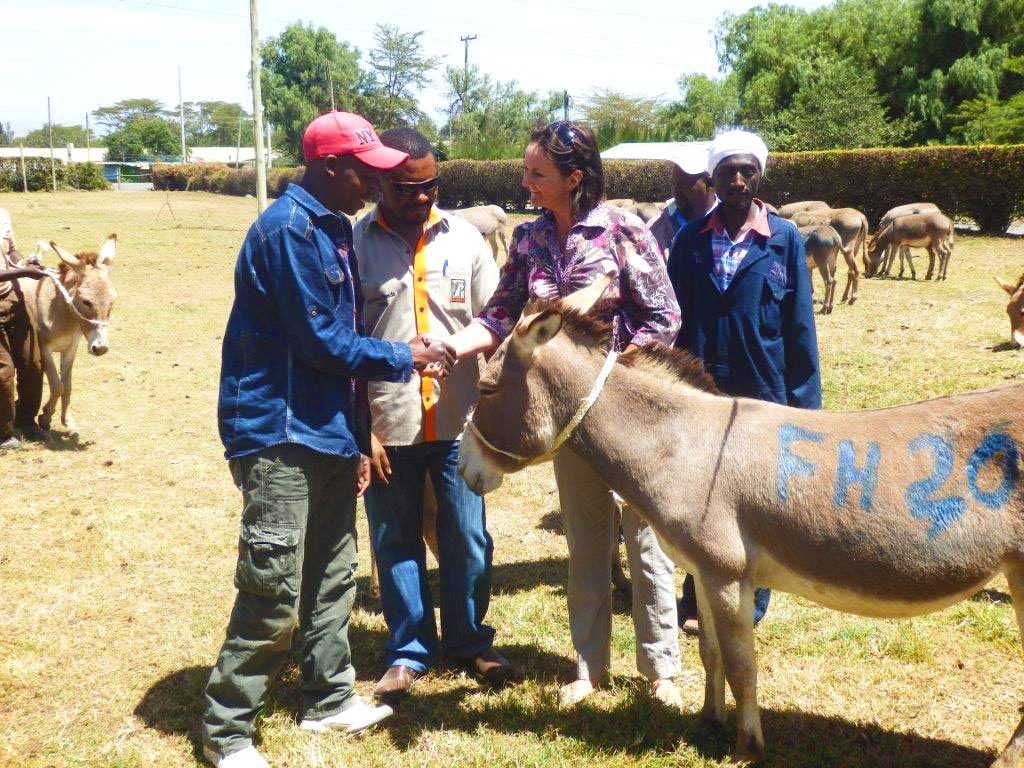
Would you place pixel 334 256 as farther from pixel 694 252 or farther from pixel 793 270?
pixel 793 270

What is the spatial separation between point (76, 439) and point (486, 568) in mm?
6135

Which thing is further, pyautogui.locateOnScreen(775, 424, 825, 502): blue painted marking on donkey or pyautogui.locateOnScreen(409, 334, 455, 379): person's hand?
pyautogui.locateOnScreen(409, 334, 455, 379): person's hand

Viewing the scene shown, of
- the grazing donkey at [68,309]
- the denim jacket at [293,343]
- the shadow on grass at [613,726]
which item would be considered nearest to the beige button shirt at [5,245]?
the grazing donkey at [68,309]

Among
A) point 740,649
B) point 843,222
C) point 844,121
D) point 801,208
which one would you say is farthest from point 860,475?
point 844,121

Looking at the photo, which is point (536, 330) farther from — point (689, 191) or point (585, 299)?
point (689, 191)

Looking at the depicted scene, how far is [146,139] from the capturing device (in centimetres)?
11262

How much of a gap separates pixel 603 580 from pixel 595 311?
1282mm

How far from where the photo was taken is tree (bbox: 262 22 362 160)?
2881 inches

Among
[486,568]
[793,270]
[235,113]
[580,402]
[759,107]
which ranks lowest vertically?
[486,568]

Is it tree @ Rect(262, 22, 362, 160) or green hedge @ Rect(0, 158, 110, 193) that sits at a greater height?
tree @ Rect(262, 22, 362, 160)

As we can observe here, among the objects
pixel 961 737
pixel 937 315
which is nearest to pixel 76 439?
pixel 961 737

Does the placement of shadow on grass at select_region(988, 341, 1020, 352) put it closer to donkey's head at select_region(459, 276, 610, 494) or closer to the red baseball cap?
donkey's head at select_region(459, 276, 610, 494)

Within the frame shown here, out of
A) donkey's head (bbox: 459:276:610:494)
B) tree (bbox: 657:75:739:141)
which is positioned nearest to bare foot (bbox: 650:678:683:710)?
donkey's head (bbox: 459:276:610:494)

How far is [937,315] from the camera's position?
13.5 meters
